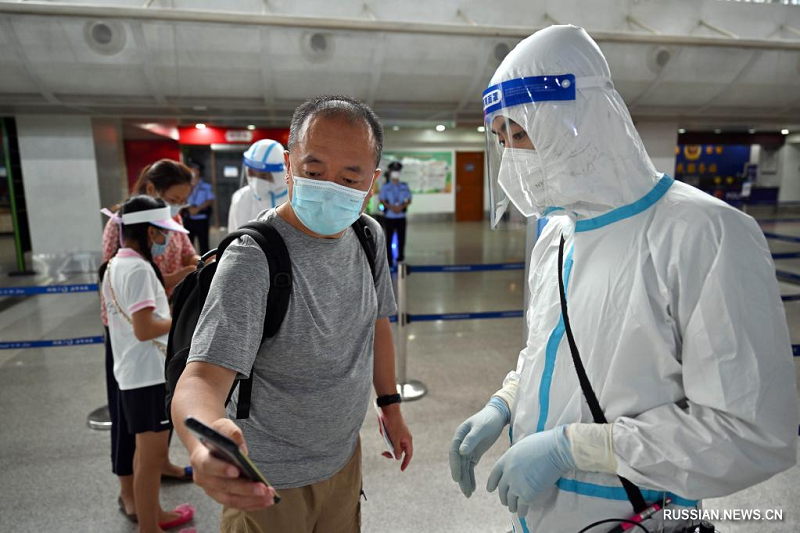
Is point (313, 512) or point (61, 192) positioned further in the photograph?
point (61, 192)

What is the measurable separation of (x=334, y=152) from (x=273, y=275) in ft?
1.10

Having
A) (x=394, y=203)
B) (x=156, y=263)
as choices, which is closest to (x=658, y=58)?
(x=394, y=203)

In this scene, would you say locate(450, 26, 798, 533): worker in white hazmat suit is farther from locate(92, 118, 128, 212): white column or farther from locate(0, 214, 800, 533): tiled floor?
locate(92, 118, 128, 212): white column

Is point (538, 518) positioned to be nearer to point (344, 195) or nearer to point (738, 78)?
point (344, 195)

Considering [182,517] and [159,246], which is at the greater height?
[159,246]

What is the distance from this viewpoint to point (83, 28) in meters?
5.53

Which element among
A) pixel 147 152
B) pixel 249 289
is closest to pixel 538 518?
pixel 249 289

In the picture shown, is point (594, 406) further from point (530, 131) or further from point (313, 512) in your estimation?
point (313, 512)

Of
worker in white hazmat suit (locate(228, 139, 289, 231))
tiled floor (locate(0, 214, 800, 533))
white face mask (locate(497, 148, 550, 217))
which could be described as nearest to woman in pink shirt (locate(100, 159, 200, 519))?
tiled floor (locate(0, 214, 800, 533))

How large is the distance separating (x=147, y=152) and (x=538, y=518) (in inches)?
566

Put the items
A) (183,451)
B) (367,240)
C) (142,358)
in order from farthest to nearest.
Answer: (183,451) < (142,358) < (367,240)

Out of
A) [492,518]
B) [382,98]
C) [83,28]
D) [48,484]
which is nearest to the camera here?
[492,518]

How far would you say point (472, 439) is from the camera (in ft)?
4.55

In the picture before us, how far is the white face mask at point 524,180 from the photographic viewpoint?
1.25 meters
